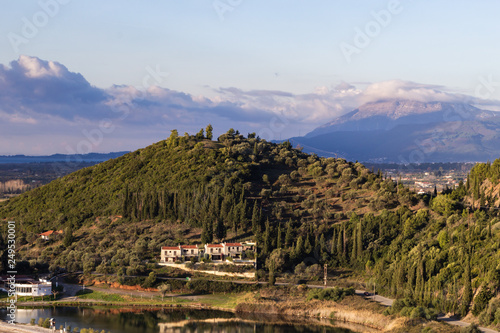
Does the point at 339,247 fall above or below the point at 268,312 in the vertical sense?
above

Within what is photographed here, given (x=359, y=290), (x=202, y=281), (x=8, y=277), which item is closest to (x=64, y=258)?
(x=8, y=277)

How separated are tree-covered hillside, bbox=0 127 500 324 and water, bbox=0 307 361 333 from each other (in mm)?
10147

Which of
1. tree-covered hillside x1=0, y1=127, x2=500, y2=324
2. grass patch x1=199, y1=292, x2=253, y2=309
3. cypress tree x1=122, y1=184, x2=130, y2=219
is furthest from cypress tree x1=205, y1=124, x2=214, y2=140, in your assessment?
grass patch x1=199, y1=292, x2=253, y2=309

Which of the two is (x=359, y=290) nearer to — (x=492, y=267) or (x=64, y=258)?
(x=492, y=267)

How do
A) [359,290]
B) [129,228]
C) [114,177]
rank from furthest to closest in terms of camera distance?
[114,177]
[129,228]
[359,290]

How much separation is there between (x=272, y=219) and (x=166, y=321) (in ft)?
106

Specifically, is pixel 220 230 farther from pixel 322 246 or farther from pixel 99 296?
pixel 99 296

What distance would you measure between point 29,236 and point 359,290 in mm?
52532

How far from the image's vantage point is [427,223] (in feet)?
295

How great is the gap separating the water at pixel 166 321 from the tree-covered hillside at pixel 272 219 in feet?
33.3

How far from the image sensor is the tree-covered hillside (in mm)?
73938

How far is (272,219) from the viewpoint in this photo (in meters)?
97.6

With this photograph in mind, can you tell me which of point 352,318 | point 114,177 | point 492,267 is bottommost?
point 352,318

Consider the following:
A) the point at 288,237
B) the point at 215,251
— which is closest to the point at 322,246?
the point at 288,237
